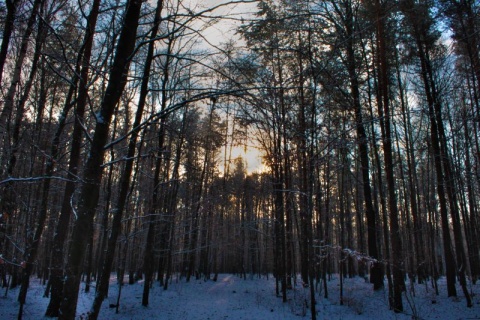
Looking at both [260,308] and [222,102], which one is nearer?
[222,102]

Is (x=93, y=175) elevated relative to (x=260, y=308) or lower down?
elevated

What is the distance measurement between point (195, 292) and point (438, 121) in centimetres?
1502

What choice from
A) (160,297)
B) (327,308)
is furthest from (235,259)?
(327,308)

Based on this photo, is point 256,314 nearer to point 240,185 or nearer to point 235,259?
point 240,185

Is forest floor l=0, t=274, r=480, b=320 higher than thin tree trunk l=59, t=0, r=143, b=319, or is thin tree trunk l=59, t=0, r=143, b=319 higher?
thin tree trunk l=59, t=0, r=143, b=319

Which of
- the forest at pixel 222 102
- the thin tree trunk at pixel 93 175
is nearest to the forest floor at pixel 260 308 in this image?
the forest at pixel 222 102

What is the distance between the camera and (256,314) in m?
11.1

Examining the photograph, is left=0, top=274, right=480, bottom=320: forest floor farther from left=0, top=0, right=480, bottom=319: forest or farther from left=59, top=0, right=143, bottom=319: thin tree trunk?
left=59, top=0, right=143, bottom=319: thin tree trunk

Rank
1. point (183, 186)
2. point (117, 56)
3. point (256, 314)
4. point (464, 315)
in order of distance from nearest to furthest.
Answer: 1. point (117, 56)
2. point (464, 315)
3. point (256, 314)
4. point (183, 186)

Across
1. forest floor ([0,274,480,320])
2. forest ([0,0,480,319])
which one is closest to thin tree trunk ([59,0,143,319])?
forest ([0,0,480,319])

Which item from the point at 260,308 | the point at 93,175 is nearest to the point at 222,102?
the point at 93,175

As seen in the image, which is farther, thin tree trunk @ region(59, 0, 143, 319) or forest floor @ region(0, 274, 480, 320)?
forest floor @ region(0, 274, 480, 320)

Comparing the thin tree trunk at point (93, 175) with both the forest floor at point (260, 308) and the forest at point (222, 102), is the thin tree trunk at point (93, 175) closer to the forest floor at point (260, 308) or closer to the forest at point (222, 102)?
the forest at point (222, 102)

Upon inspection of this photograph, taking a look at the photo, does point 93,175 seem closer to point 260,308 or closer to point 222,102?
point 222,102
